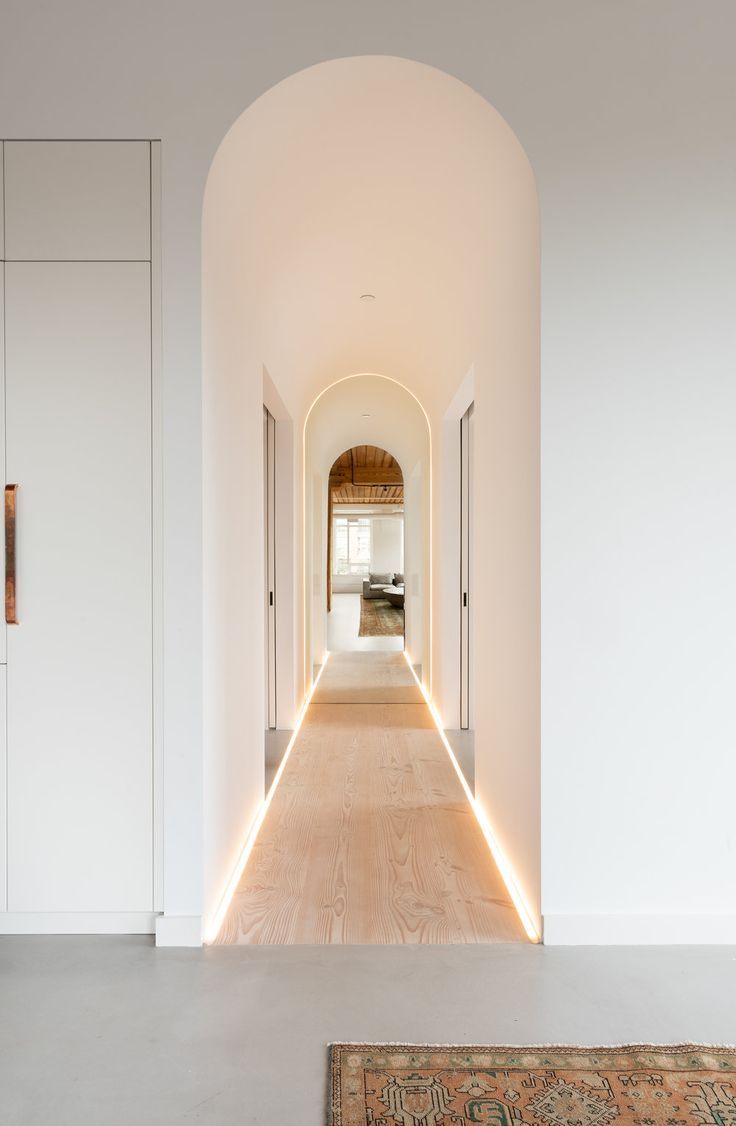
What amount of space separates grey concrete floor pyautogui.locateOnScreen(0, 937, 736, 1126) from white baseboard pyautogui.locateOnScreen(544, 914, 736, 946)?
0.04 metres

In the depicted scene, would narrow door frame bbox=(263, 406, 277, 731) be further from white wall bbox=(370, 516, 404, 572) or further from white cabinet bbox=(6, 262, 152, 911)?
white wall bbox=(370, 516, 404, 572)

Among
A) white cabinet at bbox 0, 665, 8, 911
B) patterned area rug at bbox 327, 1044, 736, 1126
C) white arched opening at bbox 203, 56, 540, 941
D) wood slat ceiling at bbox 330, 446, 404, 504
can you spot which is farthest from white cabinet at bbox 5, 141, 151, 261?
wood slat ceiling at bbox 330, 446, 404, 504

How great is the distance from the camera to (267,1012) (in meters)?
1.82

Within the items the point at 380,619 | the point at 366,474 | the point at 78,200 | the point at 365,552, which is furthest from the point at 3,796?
the point at 365,552

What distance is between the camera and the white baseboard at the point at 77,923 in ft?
7.23

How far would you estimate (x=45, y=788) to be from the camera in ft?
7.26

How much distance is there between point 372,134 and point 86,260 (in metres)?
1.13

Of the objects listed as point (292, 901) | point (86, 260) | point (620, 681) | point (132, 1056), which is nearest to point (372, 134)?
point (86, 260)

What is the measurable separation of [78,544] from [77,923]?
3.90 ft

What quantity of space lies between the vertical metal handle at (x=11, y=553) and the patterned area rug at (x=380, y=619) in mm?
8885

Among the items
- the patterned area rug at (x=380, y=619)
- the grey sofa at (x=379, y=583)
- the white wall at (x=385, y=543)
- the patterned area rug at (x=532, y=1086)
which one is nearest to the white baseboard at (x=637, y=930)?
the patterned area rug at (x=532, y=1086)

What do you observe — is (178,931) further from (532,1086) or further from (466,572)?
(466,572)

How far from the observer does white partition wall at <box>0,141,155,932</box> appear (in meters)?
2.19

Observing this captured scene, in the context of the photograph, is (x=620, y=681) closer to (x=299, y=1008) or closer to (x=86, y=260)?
(x=299, y=1008)
